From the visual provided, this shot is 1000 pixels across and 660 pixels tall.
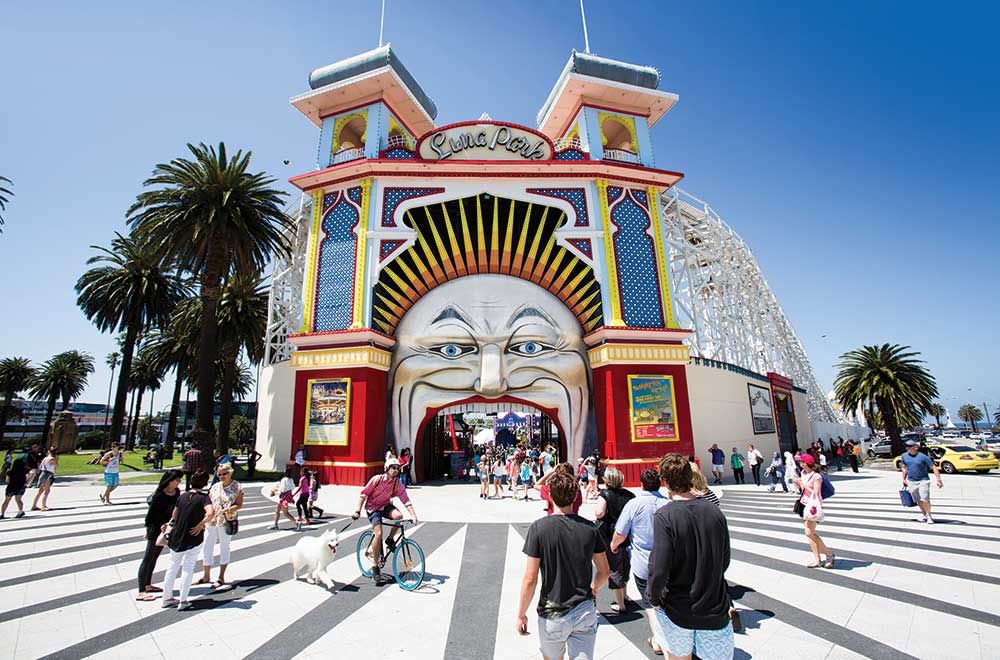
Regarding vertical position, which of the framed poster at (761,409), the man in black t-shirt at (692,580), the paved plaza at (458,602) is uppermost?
the framed poster at (761,409)

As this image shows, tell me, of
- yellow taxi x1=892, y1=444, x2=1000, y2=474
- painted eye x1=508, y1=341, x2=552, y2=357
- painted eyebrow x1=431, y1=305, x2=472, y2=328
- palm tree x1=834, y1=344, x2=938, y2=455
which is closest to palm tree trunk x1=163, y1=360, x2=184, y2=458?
painted eyebrow x1=431, y1=305, x2=472, y2=328

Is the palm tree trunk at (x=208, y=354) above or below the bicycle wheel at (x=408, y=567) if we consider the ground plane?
above

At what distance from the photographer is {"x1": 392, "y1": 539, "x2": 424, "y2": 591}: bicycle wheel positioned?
6543 millimetres

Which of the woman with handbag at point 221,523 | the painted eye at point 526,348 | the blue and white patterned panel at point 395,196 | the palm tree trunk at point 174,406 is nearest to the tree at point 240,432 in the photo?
the palm tree trunk at point 174,406

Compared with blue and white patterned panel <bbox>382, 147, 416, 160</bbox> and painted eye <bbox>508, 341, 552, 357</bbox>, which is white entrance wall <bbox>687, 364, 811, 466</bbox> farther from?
blue and white patterned panel <bbox>382, 147, 416, 160</bbox>

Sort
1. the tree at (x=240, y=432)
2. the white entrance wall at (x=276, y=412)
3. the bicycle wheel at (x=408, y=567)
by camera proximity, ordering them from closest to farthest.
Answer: the bicycle wheel at (x=408, y=567), the white entrance wall at (x=276, y=412), the tree at (x=240, y=432)

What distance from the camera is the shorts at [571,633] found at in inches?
124

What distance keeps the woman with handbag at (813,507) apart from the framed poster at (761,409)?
59.7 ft

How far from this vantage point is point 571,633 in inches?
126

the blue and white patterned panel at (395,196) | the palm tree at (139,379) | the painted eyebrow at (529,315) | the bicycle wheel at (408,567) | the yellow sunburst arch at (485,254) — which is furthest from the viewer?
the palm tree at (139,379)

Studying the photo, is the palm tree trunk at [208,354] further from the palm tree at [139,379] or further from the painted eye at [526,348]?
the palm tree at [139,379]

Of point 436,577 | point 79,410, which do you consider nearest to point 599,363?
point 436,577

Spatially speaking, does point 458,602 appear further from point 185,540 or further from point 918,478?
point 918,478

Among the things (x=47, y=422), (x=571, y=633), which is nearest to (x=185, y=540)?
(x=571, y=633)
